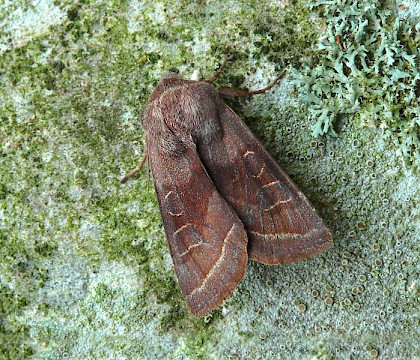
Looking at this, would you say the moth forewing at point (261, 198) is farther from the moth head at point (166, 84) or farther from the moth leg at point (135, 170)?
the moth leg at point (135, 170)

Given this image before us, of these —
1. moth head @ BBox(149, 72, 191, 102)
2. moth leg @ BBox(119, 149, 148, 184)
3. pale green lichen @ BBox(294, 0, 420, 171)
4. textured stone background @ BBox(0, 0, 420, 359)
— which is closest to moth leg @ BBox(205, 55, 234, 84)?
textured stone background @ BBox(0, 0, 420, 359)

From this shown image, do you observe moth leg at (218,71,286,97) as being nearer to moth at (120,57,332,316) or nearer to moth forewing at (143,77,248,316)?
moth at (120,57,332,316)

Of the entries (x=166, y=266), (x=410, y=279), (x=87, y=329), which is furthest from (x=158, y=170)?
(x=410, y=279)

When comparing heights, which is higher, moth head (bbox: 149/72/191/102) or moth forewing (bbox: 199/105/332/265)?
moth head (bbox: 149/72/191/102)

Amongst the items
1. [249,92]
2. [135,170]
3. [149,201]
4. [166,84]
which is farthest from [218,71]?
[149,201]

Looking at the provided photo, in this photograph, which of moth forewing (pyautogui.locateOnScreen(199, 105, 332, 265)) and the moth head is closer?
moth forewing (pyautogui.locateOnScreen(199, 105, 332, 265))

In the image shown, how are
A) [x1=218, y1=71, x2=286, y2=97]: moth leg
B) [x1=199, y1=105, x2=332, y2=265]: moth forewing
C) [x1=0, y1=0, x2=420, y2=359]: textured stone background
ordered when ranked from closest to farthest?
[x1=199, y1=105, x2=332, y2=265]: moth forewing, [x1=0, y1=0, x2=420, y2=359]: textured stone background, [x1=218, y1=71, x2=286, y2=97]: moth leg
